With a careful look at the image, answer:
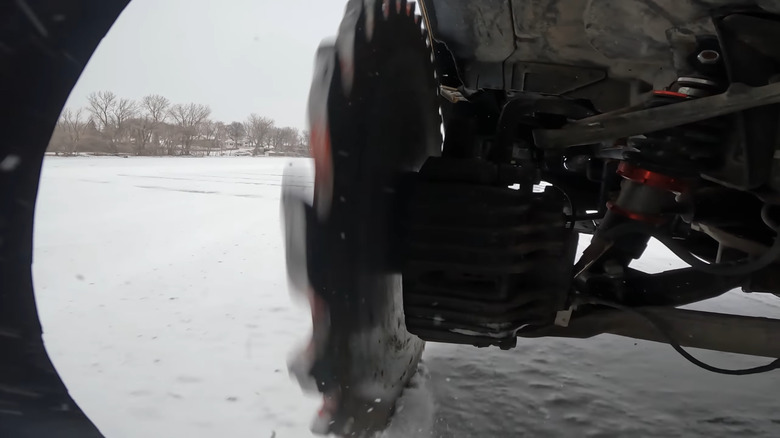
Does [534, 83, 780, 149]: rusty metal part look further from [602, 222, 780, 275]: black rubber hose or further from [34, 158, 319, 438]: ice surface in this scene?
[34, 158, 319, 438]: ice surface

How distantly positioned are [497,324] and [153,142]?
2.87ft

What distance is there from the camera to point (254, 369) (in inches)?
84.4

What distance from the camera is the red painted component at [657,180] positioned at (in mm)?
1356

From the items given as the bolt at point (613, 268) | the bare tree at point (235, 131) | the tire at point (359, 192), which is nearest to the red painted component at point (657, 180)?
the bolt at point (613, 268)

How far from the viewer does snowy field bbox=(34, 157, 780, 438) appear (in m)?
1.75

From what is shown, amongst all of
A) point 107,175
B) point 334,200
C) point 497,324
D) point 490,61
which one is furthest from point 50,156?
point 107,175

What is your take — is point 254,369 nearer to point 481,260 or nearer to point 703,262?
point 481,260

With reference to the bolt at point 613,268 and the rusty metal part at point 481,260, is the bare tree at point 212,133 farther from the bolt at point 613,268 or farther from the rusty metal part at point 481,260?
the bolt at point 613,268

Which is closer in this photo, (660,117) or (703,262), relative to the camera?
(660,117)

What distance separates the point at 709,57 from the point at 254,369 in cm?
191

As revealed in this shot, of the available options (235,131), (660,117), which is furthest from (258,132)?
(660,117)

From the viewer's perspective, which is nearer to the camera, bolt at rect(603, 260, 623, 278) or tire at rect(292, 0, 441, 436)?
tire at rect(292, 0, 441, 436)

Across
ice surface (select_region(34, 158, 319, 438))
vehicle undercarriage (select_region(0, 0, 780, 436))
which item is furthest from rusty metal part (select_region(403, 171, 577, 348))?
ice surface (select_region(34, 158, 319, 438))

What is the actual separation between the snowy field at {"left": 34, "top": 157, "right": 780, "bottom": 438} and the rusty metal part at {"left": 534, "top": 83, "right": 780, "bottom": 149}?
0.88m
